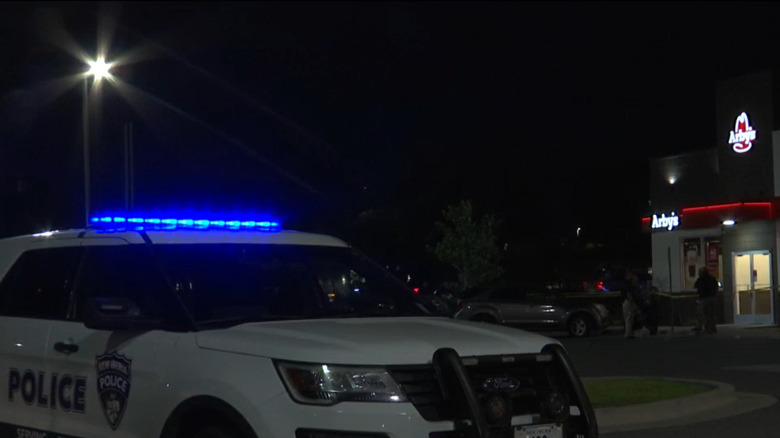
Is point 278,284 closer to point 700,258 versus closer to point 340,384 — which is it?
point 340,384

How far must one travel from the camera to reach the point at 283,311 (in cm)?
722

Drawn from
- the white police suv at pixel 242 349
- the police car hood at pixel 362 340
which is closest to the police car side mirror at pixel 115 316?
the white police suv at pixel 242 349

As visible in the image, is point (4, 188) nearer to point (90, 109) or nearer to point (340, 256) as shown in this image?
point (90, 109)

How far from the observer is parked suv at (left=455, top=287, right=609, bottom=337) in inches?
1148

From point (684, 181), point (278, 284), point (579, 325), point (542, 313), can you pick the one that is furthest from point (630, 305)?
point (278, 284)

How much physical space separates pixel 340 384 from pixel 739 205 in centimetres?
2784

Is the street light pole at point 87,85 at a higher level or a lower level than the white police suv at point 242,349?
higher

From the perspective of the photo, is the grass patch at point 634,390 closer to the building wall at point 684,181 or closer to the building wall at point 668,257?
the building wall at point 684,181

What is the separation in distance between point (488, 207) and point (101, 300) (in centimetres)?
5230

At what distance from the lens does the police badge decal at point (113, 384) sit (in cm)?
659

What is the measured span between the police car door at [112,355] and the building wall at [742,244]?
1081 inches

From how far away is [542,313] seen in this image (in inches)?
1152

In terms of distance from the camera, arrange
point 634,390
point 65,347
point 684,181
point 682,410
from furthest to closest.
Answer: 1. point 684,181
2. point 634,390
3. point 682,410
4. point 65,347

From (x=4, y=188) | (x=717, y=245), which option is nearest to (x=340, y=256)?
(x=717, y=245)
